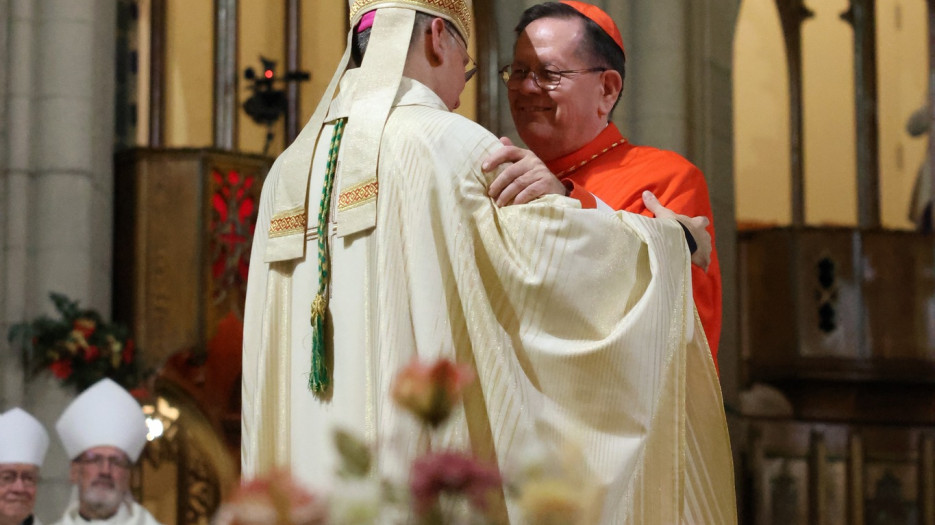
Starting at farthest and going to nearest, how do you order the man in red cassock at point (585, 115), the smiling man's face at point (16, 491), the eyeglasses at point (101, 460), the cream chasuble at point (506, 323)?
the eyeglasses at point (101, 460), the smiling man's face at point (16, 491), the man in red cassock at point (585, 115), the cream chasuble at point (506, 323)

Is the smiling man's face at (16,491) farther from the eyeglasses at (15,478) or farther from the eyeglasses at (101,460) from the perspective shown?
the eyeglasses at (101,460)

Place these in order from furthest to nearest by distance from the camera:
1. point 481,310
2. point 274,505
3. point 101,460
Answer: point 101,460, point 481,310, point 274,505

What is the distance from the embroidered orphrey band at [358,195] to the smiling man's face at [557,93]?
3.10 feet

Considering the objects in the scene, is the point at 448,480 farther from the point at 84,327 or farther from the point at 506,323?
the point at 84,327

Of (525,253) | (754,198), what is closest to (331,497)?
(525,253)

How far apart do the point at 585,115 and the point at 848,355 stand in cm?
581

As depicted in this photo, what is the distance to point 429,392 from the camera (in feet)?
4.35

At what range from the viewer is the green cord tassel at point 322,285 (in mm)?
2852

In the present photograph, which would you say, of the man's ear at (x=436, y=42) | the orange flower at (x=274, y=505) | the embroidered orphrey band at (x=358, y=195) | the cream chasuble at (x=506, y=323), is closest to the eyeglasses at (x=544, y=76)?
the man's ear at (x=436, y=42)

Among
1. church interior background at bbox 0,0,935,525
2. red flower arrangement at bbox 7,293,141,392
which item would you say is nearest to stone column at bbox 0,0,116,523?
church interior background at bbox 0,0,935,525

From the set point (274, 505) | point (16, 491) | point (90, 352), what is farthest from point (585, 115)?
point (90, 352)

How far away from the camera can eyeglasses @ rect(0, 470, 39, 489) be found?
20.0 ft

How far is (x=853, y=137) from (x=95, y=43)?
5462 millimetres

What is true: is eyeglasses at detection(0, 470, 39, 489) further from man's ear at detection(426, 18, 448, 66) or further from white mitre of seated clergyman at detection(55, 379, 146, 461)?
man's ear at detection(426, 18, 448, 66)
